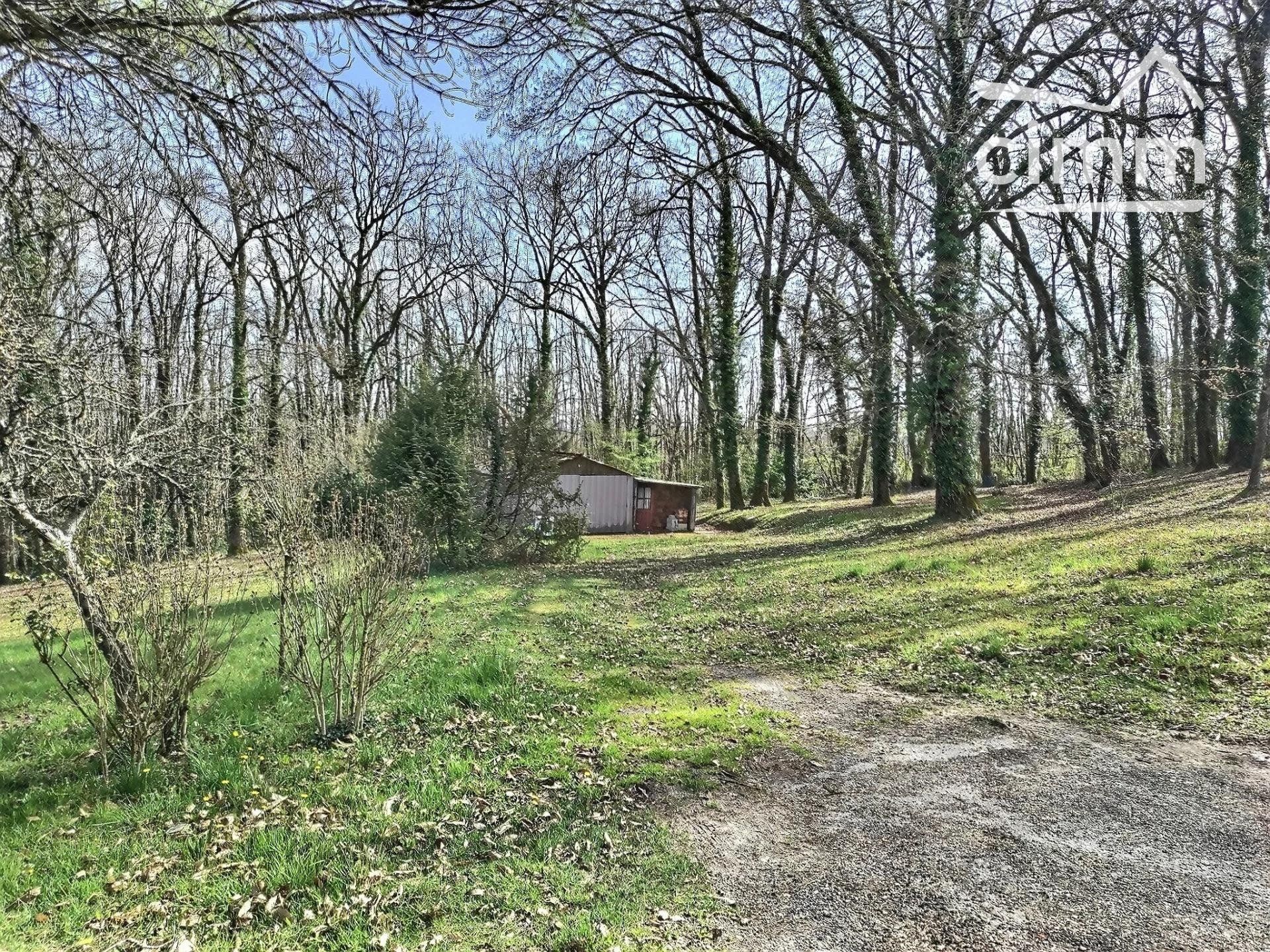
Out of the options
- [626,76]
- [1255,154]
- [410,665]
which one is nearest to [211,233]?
[410,665]

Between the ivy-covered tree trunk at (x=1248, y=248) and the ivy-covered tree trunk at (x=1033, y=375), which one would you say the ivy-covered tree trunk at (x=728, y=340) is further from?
the ivy-covered tree trunk at (x=1248, y=248)

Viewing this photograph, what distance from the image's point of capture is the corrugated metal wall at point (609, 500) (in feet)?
92.5

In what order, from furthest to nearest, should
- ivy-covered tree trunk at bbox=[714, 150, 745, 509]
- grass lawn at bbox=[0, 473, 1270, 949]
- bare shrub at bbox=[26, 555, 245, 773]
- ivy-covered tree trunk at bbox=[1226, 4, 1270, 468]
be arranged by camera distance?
ivy-covered tree trunk at bbox=[714, 150, 745, 509], ivy-covered tree trunk at bbox=[1226, 4, 1270, 468], bare shrub at bbox=[26, 555, 245, 773], grass lawn at bbox=[0, 473, 1270, 949]

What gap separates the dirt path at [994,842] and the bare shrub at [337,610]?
9.40 feet

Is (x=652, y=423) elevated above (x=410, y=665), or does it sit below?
above

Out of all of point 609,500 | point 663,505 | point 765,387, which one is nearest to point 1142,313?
point 765,387

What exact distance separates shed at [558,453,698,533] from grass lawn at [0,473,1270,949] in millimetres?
16686

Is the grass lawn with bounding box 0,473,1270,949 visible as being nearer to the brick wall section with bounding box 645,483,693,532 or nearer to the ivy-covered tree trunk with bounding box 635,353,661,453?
the brick wall section with bounding box 645,483,693,532

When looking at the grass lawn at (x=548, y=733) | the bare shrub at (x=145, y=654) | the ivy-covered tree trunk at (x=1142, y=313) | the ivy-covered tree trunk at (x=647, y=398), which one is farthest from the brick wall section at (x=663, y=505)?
the bare shrub at (x=145, y=654)

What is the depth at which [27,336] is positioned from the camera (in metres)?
4.46

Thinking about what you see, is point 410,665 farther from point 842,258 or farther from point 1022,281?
point 1022,281

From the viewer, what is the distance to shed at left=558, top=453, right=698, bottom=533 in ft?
92.9

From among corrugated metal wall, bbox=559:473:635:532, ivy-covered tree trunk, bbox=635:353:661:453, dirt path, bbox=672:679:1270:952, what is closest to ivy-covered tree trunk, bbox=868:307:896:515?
corrugated metal wall, bbox=559:473:635:532

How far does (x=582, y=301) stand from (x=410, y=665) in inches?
1119
